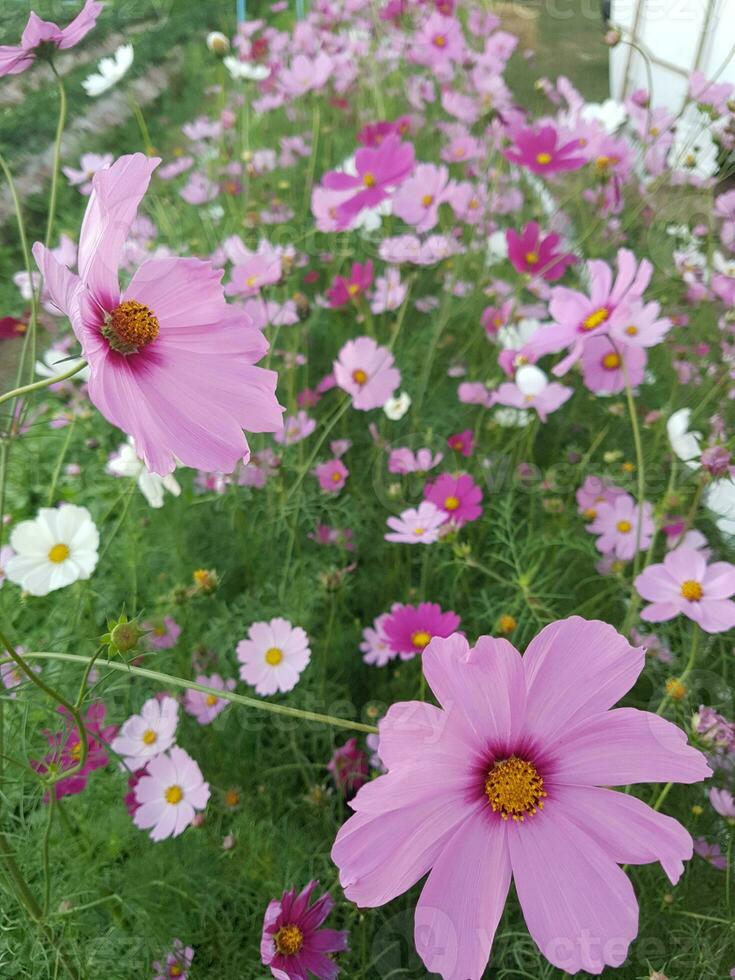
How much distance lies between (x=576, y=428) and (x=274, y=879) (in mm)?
800

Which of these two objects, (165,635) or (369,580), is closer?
(165,635)

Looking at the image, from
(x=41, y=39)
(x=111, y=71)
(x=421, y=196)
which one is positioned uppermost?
(x=41, y=39)

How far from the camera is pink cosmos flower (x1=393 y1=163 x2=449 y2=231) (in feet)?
3.34

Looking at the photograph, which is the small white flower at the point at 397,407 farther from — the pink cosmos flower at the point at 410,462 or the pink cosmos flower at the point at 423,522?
the pink cosmos flower at the point at 423,522

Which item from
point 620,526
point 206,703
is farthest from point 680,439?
point 206,703

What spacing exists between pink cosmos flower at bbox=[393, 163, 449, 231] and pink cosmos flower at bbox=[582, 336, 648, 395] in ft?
1.04

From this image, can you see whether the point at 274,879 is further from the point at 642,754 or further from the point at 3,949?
the point at 642,754

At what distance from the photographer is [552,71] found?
2.93m

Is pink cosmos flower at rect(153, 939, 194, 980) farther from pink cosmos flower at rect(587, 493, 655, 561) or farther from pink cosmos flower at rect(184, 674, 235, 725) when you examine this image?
pink cosmos flower at rect(587, 493, 655, 561)

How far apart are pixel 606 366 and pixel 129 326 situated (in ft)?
2.27

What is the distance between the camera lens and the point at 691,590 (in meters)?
0.59

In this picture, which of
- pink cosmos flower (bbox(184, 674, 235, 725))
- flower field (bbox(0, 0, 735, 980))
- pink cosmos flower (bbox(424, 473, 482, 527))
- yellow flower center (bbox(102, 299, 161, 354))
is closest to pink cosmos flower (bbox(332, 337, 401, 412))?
flower field (bbox(0, 0, 735, 980))

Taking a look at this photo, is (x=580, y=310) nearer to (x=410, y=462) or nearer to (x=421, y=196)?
(x=410, y=462)

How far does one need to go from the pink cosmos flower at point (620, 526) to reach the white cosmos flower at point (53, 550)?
1.72 ft
